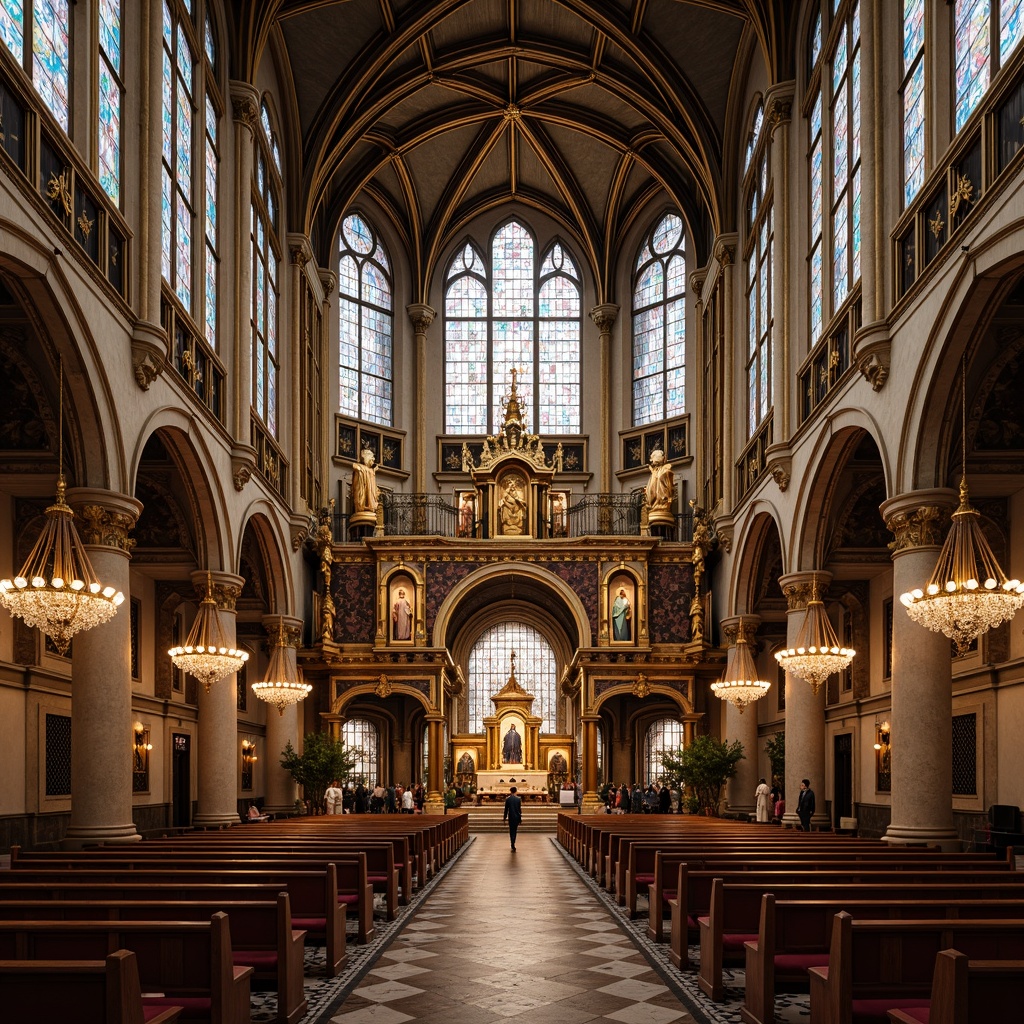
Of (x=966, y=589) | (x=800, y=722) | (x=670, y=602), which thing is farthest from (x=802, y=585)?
(x=670, y=602)

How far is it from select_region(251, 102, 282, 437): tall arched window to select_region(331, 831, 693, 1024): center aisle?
15806 millimetres

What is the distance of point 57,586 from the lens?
1369 centimetres

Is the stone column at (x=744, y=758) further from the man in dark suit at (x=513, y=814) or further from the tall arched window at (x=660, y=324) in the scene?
the tall arched window at (x=660, y=324)

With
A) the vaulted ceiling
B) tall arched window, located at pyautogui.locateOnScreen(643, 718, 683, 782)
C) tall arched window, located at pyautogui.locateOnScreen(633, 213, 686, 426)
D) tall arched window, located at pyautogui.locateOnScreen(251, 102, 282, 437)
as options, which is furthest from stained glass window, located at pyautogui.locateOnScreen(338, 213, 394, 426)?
tall arched window, located at pyautogui.locateOnScreen(643, 718, 683, 782)

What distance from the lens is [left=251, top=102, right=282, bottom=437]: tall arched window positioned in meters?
29.6

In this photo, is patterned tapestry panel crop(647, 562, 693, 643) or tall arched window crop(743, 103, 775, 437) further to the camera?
patterned tapestry panel crop(647, 562, 693, 643)

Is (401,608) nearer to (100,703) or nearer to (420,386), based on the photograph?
(420,386)

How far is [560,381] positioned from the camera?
48812 mm

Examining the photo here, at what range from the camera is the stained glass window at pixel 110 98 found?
57.9 feet

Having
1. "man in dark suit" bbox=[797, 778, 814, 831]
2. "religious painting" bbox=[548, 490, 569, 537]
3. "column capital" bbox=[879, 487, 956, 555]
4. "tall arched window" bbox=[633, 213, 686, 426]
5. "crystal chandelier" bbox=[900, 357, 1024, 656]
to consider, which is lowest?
"man in dark suit" bbox=[797, 778, 814, 831]

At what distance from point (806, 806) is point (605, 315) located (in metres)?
27.6

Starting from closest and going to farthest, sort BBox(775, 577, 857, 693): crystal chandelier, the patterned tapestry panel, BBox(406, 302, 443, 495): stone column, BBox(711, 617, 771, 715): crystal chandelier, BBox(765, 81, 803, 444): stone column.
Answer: BBox(775, 577, 857, 693): crystal chandelier → BBox(765, 81, 803, 444): stone column → BBox(711, 617, 771, 715): crystal chandelier → the patterned tapestry panel → BBox(406, 302, 443, 495): stone column

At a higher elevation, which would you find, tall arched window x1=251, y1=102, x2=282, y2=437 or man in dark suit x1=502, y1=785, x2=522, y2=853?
tall arched window x1=251, y1=102, x2=282, y2=437

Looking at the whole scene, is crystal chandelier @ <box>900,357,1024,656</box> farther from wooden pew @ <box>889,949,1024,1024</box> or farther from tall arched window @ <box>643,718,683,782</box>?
tall arched window @ <box>643,718,683,782</box>
